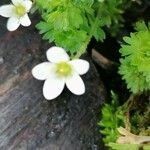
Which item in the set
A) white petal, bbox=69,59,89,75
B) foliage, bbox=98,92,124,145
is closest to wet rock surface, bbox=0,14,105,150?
foliage, bbox=98,92,124,145

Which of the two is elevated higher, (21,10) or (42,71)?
(21,10)

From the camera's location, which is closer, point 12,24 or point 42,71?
point 42,71

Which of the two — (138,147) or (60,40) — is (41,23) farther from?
(138,147)

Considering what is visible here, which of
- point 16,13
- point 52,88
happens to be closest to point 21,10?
point 16,13

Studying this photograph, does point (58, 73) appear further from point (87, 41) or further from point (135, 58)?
point (135, 58)

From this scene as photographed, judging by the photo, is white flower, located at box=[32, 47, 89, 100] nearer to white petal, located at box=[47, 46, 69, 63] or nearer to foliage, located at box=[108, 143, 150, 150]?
white petal, located at box=[47, 46, 69, 63]

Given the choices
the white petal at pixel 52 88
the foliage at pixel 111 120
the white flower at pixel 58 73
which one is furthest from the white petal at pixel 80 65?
the foliage at pixel 111 120

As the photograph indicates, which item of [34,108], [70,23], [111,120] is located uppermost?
[70,23]

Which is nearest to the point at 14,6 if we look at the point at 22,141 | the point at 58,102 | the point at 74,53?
the point at 74,53
